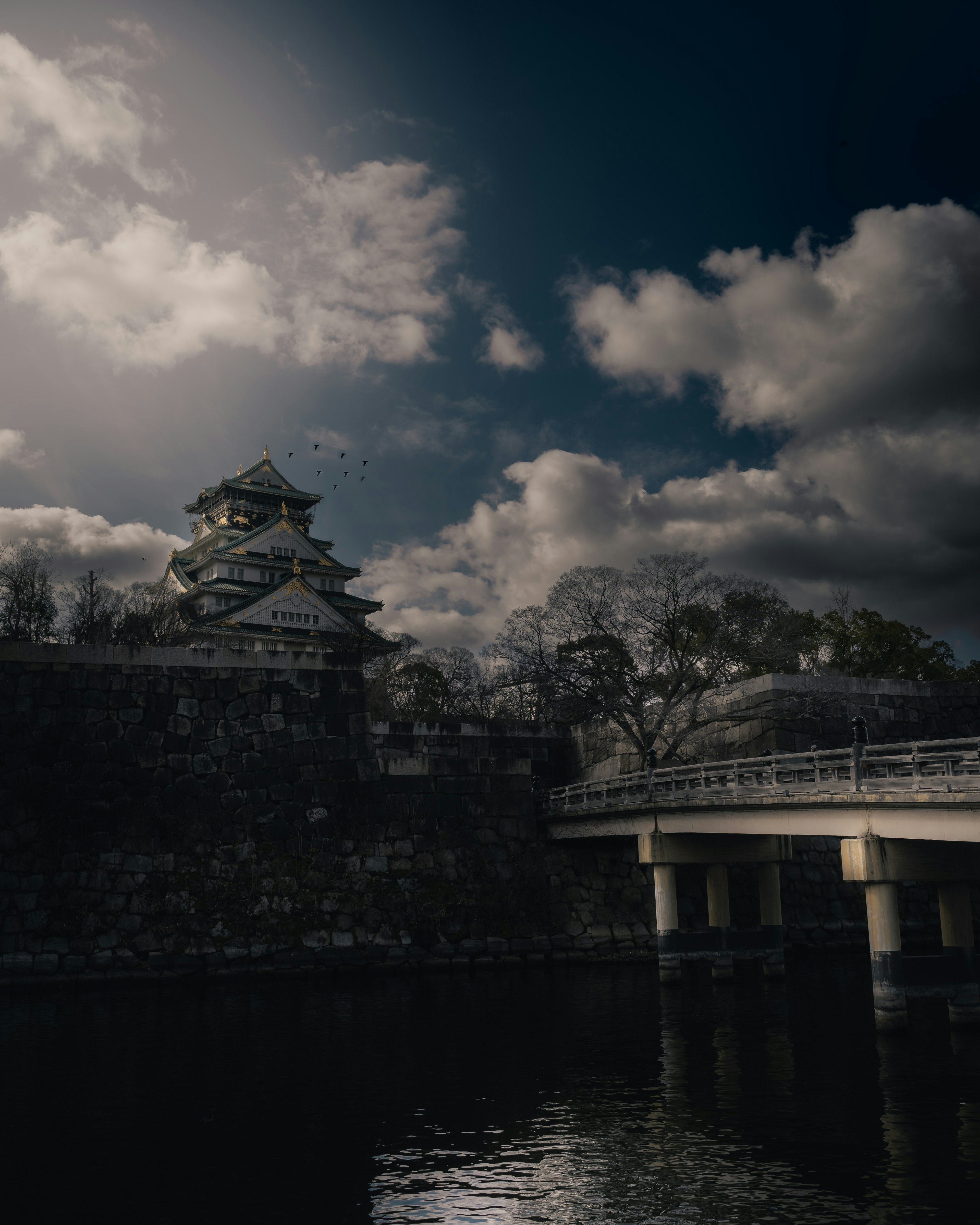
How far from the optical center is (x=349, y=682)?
121 feet

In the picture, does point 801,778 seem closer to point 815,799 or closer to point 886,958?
point 815,799

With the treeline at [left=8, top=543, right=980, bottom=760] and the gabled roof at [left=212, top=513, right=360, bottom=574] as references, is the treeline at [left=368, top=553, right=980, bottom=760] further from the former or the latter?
the gabled roof at [left=212, top=513, right=360, bottom=574]

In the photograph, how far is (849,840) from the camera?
20.1 metres

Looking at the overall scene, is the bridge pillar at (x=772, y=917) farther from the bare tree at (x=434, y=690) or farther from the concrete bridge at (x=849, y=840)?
the bare tree at (x=434, y=690)

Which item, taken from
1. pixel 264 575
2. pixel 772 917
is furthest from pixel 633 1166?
pixel 264 575

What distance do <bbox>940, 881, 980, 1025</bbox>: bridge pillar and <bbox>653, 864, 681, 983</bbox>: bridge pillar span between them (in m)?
8.70

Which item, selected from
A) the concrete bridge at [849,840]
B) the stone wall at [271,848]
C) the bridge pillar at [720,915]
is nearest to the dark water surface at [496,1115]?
the concrete bridge at [849,840]

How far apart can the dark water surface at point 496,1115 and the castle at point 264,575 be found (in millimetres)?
41414

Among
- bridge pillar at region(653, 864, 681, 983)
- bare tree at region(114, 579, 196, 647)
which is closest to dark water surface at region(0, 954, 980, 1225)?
bridge pillar at region(653, 864, 681, 983)

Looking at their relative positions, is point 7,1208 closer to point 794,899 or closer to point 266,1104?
point 266,1104

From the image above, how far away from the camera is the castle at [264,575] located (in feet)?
217

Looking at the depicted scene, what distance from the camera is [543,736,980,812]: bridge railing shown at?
57.7 ft

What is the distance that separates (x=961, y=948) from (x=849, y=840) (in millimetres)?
3208

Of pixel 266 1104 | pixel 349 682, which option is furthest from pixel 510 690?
pixel 266 1104
